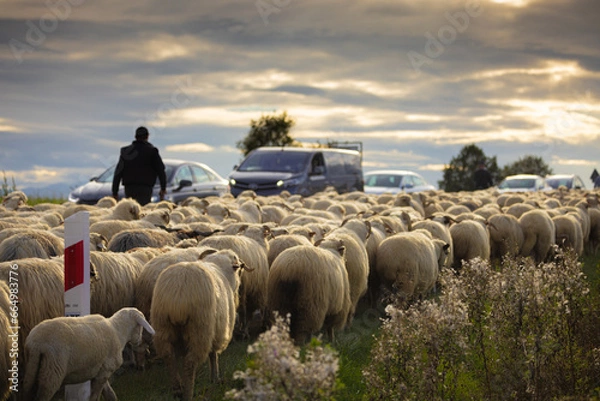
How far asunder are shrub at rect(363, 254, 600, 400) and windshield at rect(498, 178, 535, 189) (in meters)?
28.0

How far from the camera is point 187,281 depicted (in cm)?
699

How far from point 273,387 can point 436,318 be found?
211 centimetres

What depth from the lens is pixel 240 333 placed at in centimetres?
1019

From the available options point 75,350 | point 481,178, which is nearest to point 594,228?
point 481,178

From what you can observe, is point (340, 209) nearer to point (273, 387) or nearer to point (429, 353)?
point (429, 353)

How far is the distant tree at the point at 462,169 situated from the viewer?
204 feet

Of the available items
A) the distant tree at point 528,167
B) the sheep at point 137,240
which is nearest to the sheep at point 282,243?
the sheep at point 137,240

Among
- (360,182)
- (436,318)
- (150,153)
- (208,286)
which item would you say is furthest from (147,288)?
(360,182)

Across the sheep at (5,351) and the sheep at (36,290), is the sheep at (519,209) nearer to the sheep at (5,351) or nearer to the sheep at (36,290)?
the sheep at (36,290)

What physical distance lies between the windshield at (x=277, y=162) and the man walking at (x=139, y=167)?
7.76 m

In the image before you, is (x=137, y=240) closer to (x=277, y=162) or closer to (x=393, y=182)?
(x=277, y=162)

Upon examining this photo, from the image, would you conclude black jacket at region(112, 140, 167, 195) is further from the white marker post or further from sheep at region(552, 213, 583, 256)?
the white marker post

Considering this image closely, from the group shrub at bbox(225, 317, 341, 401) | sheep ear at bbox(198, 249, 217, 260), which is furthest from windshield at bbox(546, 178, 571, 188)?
shrub at bbox(225, 317, 341, 401)

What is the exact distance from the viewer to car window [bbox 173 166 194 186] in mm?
21047
